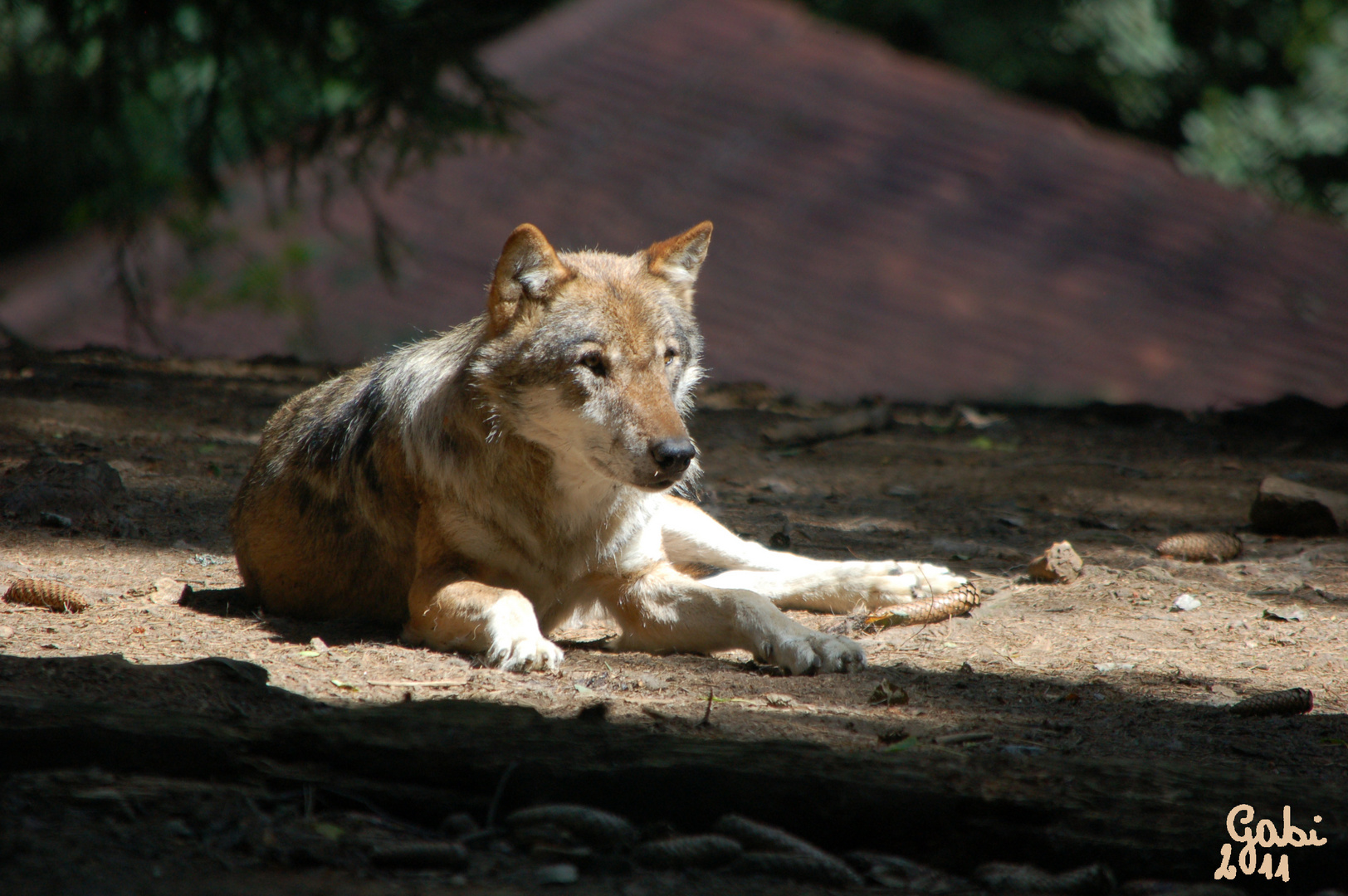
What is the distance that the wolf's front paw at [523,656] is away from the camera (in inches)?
135

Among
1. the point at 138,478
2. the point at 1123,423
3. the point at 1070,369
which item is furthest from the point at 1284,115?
the point at 138,478

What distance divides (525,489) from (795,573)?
131 centimetres

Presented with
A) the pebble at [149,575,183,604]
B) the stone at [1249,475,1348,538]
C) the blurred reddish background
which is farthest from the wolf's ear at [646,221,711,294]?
the blurred reddish background

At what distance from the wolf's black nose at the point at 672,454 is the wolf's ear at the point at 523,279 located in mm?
778

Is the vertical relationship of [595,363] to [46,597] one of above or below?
above

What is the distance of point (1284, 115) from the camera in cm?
1391

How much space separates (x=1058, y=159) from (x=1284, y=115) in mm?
2987

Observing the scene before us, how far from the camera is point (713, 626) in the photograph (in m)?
3.87

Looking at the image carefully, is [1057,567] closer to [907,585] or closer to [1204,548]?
[907,585]

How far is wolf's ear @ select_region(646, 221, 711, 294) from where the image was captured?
4.37 m
